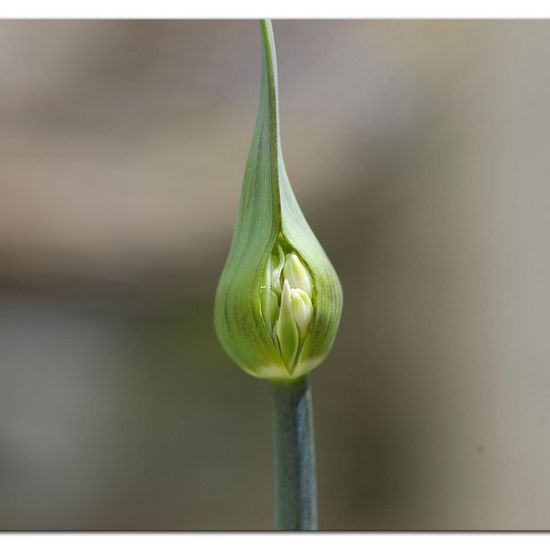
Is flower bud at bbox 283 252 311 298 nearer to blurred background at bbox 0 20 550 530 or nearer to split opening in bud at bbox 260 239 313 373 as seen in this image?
split opening in bud at bbox 260 239 313 373

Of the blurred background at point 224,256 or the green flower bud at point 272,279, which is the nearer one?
the green flower bud at point 272,279

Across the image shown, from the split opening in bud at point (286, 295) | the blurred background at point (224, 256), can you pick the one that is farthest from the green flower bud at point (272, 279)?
the blurred background at point (224, 256)

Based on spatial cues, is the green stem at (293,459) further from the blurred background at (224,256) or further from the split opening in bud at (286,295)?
the blurred background at (224,256)

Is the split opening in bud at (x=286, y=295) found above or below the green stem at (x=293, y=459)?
above

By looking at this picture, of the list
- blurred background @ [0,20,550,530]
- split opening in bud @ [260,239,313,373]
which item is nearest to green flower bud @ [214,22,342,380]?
split opening in bud @ [260,239,313,373]

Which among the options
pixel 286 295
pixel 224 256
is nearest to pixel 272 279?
pixel 286 295

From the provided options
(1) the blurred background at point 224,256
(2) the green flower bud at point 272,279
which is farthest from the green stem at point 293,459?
(1) the blurred background at point 224,256
